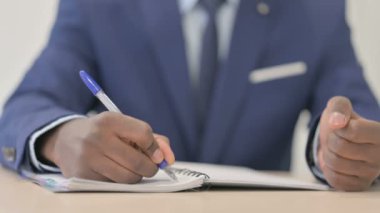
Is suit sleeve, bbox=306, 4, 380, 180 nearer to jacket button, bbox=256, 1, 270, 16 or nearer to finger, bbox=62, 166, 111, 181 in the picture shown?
jacket button, bbox=256, 1, 270, 16

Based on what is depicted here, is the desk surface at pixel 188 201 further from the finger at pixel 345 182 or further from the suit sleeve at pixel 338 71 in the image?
the suit sleeve at pixel 338 71

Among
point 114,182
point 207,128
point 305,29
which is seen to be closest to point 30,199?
point 114,182

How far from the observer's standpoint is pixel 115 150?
609 millimetres

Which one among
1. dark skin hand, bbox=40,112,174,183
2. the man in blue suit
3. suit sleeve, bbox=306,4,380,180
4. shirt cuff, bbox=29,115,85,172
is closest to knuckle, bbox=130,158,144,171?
dark skin hand, bbox=40,112,174,183

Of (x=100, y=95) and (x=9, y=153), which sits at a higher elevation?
(x=100, y=95)

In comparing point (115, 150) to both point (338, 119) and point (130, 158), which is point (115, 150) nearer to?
point (130, 158)

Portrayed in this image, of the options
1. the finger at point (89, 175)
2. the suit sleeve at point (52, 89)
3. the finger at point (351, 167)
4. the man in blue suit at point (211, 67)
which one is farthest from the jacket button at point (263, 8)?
the finger at point (89, 175)

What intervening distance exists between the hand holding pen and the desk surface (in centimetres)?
4

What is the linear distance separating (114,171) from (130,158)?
0.02 m

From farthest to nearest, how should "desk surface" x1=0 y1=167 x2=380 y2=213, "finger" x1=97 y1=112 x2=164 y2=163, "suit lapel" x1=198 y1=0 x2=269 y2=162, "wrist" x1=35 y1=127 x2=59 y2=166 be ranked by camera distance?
"suit lapel" x1=198 y1=0 x2=269 y2=162 < "wrist" x1=35 y1=127 x2=59 y2=166 < "finger" x1=97 y1=112 x2=164 y2=163 < "desk surface" x1=0 y1=167 x2=380 y2=213

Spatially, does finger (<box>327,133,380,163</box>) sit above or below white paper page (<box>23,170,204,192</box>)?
below

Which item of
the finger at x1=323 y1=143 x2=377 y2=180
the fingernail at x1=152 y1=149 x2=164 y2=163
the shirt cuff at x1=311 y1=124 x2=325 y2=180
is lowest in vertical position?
the shirt cuff at x1=311 y1=124 x2=325 y2=180

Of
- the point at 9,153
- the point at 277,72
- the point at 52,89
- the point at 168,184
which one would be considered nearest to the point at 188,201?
the point at 168,184

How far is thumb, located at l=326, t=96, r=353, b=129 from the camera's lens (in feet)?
2.04
